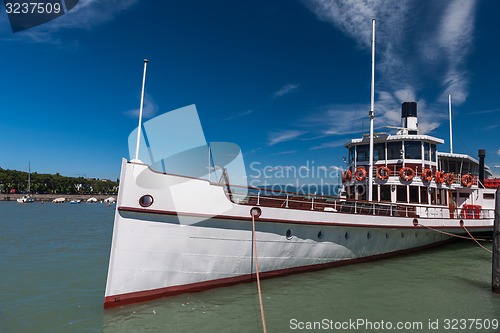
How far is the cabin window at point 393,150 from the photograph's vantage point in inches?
620

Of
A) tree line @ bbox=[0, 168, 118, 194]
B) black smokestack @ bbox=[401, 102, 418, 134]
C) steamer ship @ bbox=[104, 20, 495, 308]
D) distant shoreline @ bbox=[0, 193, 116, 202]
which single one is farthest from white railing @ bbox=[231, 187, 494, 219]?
tree line @ bbox=[0, 168, 118, 194]

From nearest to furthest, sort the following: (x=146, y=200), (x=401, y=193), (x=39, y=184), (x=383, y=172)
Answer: (x=146, y=200) → (x=383, y=172) → (x=401, y=193) → (x=39, y=184)

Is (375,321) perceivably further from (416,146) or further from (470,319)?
(416,146)

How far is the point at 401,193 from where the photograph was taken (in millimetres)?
15305

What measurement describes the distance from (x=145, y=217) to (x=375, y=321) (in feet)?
19.7

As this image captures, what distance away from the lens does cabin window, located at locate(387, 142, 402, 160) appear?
51.7 ft

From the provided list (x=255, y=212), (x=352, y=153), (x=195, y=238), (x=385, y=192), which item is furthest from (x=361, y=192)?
(x=195, y=238)

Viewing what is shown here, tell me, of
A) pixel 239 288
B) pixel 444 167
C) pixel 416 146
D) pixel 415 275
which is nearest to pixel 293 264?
pixel 239 288

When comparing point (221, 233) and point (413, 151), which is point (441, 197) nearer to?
point (413, 151)

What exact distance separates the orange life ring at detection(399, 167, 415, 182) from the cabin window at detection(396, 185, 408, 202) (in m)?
0.56

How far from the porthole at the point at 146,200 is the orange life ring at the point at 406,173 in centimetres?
1179

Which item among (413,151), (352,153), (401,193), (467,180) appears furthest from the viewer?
(467,180)

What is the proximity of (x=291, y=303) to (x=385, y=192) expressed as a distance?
9.35 m

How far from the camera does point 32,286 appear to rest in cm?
1016
